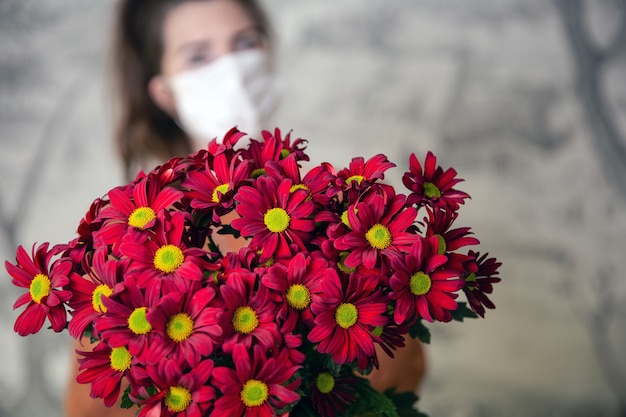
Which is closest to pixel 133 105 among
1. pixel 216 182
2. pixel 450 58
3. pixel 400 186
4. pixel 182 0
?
pixel 182 0

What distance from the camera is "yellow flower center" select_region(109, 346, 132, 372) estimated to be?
36 centimetres

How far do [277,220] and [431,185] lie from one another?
120 millimetres

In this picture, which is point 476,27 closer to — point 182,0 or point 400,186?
point 400,186

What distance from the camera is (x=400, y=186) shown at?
1417 mm

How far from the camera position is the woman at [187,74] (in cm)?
115

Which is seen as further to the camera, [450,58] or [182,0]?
[450,58]

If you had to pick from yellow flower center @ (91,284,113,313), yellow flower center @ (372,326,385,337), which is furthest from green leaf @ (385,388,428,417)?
yellow flower center @ (91,284,113,313)

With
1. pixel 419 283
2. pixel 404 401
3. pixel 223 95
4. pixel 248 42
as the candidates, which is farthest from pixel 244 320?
pixel 248 42

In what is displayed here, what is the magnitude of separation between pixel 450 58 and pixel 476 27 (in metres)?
0.09

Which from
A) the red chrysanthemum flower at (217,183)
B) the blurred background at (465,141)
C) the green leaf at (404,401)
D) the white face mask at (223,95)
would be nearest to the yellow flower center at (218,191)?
the red chrysanthemum flower at (217,183)

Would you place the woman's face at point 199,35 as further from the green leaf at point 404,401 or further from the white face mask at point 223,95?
the green leaf at point 404,401

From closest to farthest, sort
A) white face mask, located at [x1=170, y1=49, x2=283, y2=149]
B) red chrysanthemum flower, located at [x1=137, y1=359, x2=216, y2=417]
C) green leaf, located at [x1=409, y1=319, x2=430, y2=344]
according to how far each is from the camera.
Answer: red chrysanthemum flower, located at [x1=137, y1=359, x2=216, y2=417]
green leaf, located at [x1=409, y1=319, x2=430, y2=344]
white face mask, located at [x1=170, y1=49, x2=283, y2=149]

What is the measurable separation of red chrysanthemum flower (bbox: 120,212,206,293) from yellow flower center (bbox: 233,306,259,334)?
32mm

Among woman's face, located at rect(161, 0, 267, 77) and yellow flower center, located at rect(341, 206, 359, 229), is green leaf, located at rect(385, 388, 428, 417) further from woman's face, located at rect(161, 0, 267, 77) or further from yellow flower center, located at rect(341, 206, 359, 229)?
woman's face, located at rect(161, 0, 267, 77)
